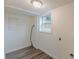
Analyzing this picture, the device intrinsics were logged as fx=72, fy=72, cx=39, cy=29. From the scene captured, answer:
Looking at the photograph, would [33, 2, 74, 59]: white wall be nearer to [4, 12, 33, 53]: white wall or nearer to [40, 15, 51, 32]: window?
Result: [40, 15, 51, 32]: window

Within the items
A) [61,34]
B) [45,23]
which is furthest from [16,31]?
[61,34]

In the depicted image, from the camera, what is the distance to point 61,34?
2.79m

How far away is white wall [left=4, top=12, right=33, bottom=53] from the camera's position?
12.6ft

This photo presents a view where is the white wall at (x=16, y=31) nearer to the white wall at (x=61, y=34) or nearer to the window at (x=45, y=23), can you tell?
the window at (x=45, y=23)

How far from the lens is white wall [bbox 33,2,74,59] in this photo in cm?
238

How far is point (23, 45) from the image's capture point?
4789mm

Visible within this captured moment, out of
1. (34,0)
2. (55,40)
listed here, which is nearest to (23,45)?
(55,40)

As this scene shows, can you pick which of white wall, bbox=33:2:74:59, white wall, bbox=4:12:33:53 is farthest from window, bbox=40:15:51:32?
white wall, bbox=4:12:33:53

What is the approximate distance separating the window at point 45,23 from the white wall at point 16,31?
113 centimetres

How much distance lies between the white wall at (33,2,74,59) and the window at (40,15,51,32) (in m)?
0.36

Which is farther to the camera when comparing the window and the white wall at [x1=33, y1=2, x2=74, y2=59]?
the window

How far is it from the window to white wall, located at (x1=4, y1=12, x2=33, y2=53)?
113 centimetres

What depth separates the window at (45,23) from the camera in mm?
3828

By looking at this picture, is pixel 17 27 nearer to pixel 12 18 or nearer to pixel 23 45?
pixel 12 18
